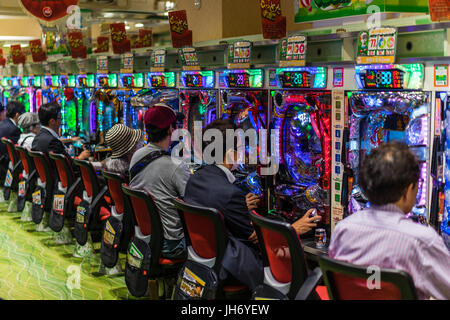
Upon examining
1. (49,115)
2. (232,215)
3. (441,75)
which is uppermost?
(441,75)

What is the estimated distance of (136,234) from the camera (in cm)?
359

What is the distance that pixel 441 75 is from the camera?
9.24 ft

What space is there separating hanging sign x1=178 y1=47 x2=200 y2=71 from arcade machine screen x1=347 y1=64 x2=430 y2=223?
1.99 m

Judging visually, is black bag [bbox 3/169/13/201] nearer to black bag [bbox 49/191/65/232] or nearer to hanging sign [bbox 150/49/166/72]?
black bag [bbox 49/191/65/232]

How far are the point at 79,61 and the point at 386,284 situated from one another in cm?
667

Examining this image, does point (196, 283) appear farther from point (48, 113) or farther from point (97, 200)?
point (48, 113)

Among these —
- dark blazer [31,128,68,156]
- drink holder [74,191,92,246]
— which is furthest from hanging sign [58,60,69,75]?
drink holder [74,191,92,246]

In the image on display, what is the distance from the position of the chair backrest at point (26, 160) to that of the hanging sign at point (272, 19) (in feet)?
Answer: 9.59

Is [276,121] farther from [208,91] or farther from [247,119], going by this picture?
[208,91]

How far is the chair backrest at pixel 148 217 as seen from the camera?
3332mm

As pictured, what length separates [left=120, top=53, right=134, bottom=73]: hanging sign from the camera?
245 inches

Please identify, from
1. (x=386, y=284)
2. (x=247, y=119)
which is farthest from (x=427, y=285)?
(x=247, y=119)

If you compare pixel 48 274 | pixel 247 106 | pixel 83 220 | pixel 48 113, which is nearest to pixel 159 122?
pixel 247 106

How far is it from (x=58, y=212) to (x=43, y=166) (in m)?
0.58
